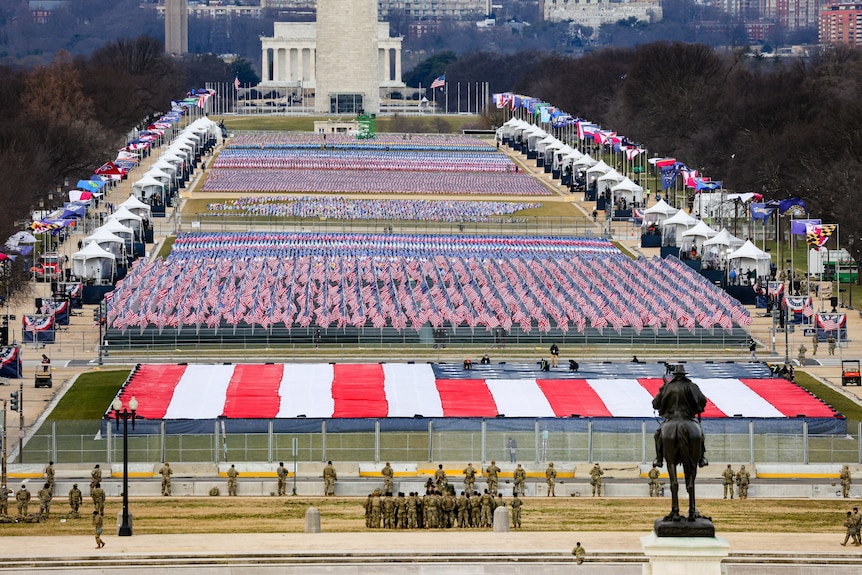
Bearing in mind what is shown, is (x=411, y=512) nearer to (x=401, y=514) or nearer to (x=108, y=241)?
(x=401, y=514)

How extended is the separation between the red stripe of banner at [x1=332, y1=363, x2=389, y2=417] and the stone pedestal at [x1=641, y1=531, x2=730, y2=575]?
29893 mm

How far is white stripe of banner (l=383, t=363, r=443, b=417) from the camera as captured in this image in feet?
221

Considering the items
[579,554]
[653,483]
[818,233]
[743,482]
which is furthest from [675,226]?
[579,554]

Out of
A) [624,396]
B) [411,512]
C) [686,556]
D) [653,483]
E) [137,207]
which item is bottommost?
[653,483]

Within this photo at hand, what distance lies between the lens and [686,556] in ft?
120

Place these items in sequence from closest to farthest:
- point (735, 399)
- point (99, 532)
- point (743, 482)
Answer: point (99, 532) → point (743, 482) → point (735, 399)

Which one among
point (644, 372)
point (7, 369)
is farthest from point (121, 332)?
point (644, 372)

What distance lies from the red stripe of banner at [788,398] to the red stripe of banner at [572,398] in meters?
5.07

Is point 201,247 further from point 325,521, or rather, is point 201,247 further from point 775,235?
point 325,521

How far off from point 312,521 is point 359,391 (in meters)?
18.1

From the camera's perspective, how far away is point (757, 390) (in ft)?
233

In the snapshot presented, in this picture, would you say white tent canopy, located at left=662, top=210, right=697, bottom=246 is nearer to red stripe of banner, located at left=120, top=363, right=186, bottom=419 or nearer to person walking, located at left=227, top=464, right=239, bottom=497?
red stripe of banner, located at left=120, top=363, right=186, bottom=419

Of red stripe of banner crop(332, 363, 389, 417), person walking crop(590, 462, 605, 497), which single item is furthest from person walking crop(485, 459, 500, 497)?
red stripe of banner crop(332, 363, 389, 417)

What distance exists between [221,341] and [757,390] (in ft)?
74.8
